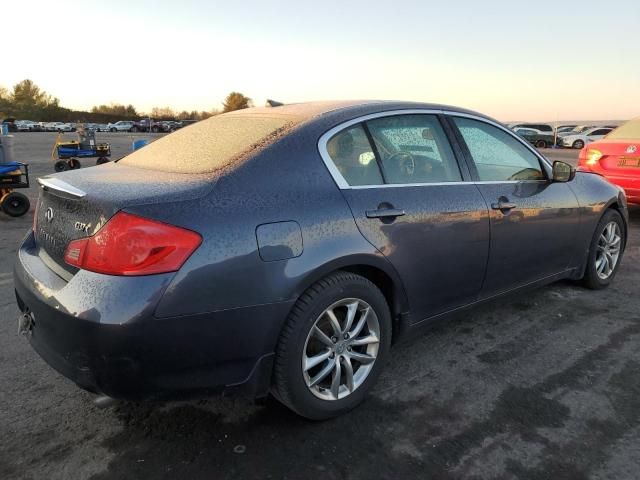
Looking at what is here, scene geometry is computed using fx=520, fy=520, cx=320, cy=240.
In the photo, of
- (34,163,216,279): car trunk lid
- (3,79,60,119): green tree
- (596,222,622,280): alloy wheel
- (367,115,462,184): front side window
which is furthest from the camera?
(3,79,60,119): green tree

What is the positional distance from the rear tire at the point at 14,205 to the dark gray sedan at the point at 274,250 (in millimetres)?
5701

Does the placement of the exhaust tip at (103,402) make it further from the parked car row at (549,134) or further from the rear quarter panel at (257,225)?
the parked car row at (549,134)

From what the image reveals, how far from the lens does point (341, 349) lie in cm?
257

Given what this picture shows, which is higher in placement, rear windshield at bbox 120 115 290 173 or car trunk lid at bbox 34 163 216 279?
rear windshield at bbox 120 115 290 173

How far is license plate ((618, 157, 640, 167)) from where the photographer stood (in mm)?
6906

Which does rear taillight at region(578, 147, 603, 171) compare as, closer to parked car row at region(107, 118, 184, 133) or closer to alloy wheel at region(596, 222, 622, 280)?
alloy wheel at region(596, 222, 622, 280)

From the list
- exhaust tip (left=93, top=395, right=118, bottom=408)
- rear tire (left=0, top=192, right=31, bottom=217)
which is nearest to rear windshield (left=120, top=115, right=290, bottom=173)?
exhaust tip (left=93, top=395, right=118, bottom=408)

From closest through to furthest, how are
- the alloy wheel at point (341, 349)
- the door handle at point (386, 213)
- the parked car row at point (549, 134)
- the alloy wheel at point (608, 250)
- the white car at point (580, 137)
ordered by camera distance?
the alloy wheel at point (341, 349) → the door handle at point (386, 213) → the alloy wheel at point (608, 250) → the white car at point (580, 137) → the parked car row at point (549, 134)

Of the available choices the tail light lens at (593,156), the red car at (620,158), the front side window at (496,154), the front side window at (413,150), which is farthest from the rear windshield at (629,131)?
the front side window at (413,150)

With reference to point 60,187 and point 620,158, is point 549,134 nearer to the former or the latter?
point 620,158

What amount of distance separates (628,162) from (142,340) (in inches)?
280

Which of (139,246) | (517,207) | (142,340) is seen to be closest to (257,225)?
(139,246)

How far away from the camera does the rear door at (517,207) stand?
3301 millimetres

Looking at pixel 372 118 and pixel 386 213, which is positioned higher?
pixel 372 118
